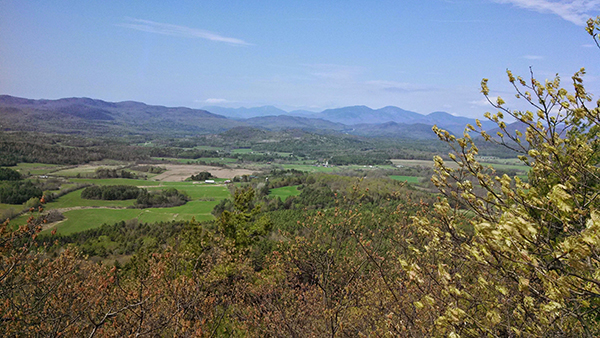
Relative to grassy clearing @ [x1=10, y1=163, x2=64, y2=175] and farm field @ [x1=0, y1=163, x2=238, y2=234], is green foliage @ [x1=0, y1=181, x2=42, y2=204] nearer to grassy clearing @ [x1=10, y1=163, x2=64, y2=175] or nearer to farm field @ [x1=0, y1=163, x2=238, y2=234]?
farm field @ [x1=0, y1=163, x2=238, y2=234]

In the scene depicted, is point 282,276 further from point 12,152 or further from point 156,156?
point 156,156

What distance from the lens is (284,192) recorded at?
53.9m

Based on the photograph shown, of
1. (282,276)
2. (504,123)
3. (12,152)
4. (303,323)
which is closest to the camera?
(504,123)

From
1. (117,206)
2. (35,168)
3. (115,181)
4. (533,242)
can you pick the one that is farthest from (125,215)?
(533,242)

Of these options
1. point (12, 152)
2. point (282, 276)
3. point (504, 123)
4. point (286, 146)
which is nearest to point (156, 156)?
point (12, 152)

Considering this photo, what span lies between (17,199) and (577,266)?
5117cm

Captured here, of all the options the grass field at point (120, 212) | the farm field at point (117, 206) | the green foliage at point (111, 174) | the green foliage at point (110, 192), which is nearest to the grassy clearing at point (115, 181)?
the farm field at point (117, 206)

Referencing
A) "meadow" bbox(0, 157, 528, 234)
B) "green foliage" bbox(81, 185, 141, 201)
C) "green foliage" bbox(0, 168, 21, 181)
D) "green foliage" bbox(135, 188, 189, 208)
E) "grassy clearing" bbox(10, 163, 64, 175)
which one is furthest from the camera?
"grassy clearing" bbox(10, 163, 64, 175)

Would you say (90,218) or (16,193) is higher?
(16,193)

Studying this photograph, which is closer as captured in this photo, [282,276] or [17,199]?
[282,276]

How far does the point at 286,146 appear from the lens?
15512cm

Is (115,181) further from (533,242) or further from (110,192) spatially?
(533,242)

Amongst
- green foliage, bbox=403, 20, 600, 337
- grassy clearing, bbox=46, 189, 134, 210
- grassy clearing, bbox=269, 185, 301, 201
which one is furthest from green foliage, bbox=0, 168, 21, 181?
green foliage, bbox=403, 20, 600, 337

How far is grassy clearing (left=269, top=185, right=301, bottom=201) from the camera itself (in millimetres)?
50800
